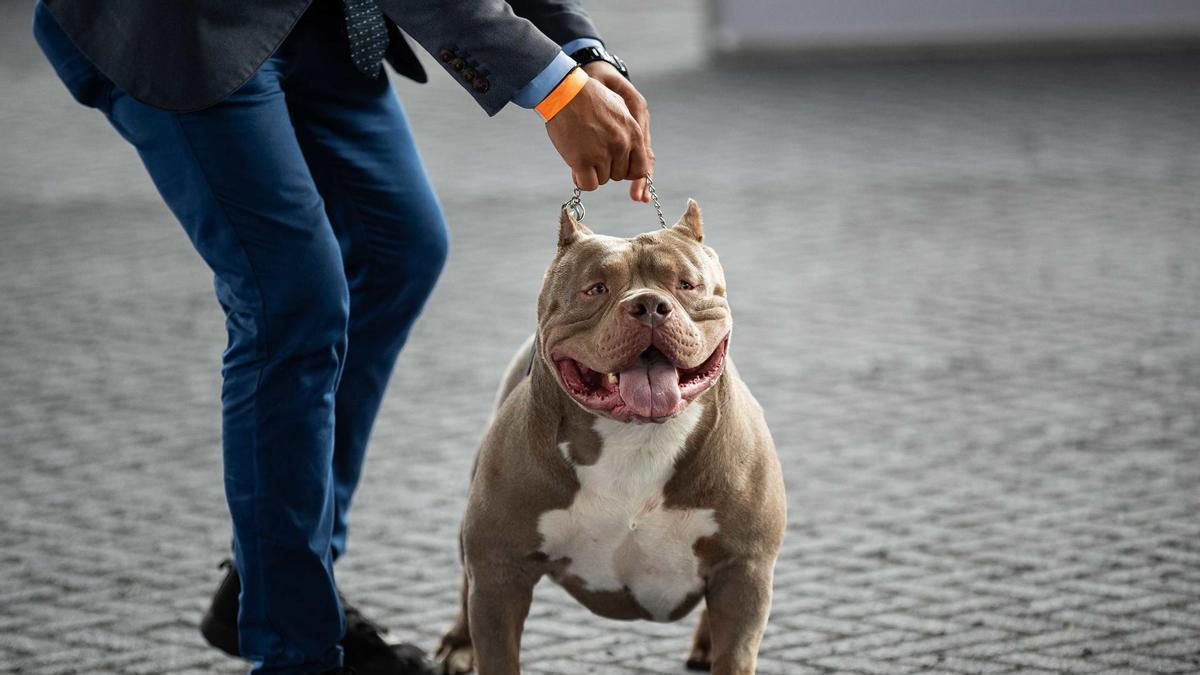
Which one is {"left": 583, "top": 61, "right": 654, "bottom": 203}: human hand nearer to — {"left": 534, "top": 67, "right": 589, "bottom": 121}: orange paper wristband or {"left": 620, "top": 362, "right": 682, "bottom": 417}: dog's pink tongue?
{"left": 534, "top": 67, "right": 589, "bottom": 121}: orange paper wristband

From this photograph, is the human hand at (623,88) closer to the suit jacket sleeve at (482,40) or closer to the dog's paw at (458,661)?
the suit jacket sleeve at (482,40)

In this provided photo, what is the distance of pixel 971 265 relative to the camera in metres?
6.53

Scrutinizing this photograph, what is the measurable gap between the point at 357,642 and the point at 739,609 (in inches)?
36.3

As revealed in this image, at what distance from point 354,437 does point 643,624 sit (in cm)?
79

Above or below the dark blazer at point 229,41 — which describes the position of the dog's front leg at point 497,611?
below

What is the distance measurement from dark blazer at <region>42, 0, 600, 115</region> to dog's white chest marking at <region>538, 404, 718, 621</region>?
2.03ft

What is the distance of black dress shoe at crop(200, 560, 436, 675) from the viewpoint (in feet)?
10.8

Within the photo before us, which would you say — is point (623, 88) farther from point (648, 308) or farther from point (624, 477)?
point (624, 477)

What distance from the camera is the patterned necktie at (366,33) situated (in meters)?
2.96

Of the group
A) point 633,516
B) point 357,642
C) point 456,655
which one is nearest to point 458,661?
point 456,655

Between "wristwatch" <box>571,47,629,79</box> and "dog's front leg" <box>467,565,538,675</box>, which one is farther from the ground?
"wristwatch" <box>571,47,629,79</box>

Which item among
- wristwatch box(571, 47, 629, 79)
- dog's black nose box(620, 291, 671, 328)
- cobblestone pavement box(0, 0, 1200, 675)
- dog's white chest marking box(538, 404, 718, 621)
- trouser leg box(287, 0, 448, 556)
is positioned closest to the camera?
dog's black nose box(620, 291, 671, 328)

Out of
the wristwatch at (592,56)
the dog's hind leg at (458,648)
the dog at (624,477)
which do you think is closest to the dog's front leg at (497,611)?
the dog at (624,477)

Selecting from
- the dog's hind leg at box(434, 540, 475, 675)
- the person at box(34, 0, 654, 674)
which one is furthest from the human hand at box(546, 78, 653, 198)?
the dog's hind leg at box(434, 540, 475, 675)
